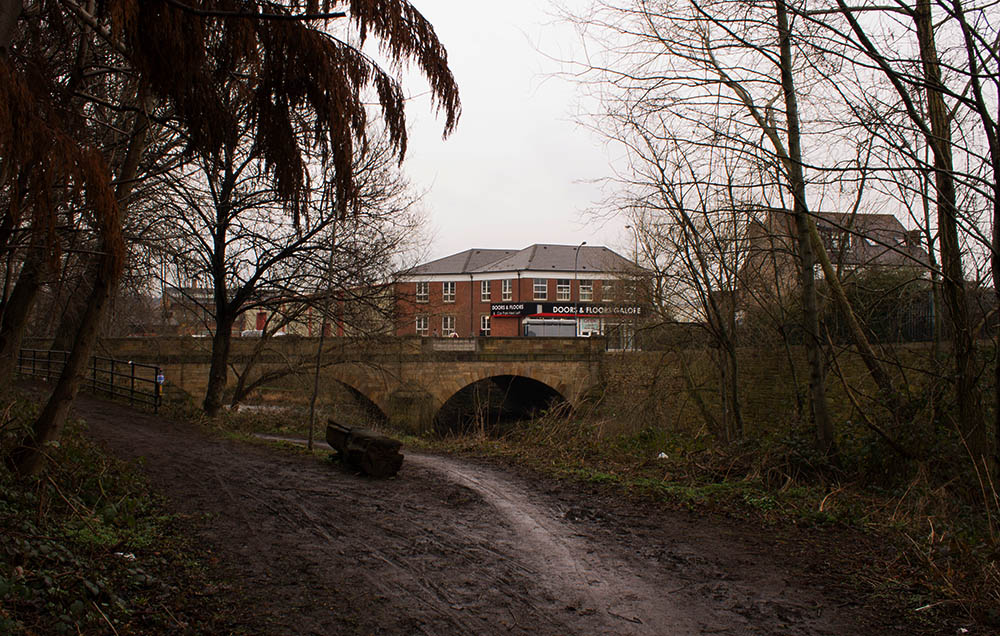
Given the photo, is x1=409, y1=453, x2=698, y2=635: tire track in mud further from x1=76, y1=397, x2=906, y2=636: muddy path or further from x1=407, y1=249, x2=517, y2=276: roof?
x1=407, y1=249, x2=517, y2=276: roof

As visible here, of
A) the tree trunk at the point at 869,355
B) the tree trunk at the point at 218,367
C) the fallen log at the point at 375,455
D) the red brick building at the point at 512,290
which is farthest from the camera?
the red brick building at the point at 512,290

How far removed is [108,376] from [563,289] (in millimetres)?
35190

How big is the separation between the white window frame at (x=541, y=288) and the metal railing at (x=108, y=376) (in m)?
32.6

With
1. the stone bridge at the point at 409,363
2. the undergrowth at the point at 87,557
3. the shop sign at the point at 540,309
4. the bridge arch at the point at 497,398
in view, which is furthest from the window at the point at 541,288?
the undergrowth at the point at 87,557

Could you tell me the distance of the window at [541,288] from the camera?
50.9 meters

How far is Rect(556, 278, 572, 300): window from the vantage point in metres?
51.2

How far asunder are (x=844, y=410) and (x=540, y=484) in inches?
336

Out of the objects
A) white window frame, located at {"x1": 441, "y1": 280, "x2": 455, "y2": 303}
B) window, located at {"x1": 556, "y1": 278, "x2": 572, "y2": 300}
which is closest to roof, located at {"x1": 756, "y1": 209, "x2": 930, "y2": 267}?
window, located at {"x1": 556, "y1": 278, "x2": 572, "y2": 300}

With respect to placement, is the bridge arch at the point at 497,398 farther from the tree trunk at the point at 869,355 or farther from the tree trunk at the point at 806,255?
the tree trunk at the point at 806,255

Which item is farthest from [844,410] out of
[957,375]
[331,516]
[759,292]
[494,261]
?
[494,261]

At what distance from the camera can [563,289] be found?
169 feet

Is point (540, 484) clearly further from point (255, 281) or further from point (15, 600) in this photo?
point (255, 281)

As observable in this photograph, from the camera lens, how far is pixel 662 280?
16.1 metres

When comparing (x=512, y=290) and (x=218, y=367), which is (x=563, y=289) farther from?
(x=218, y=367)
